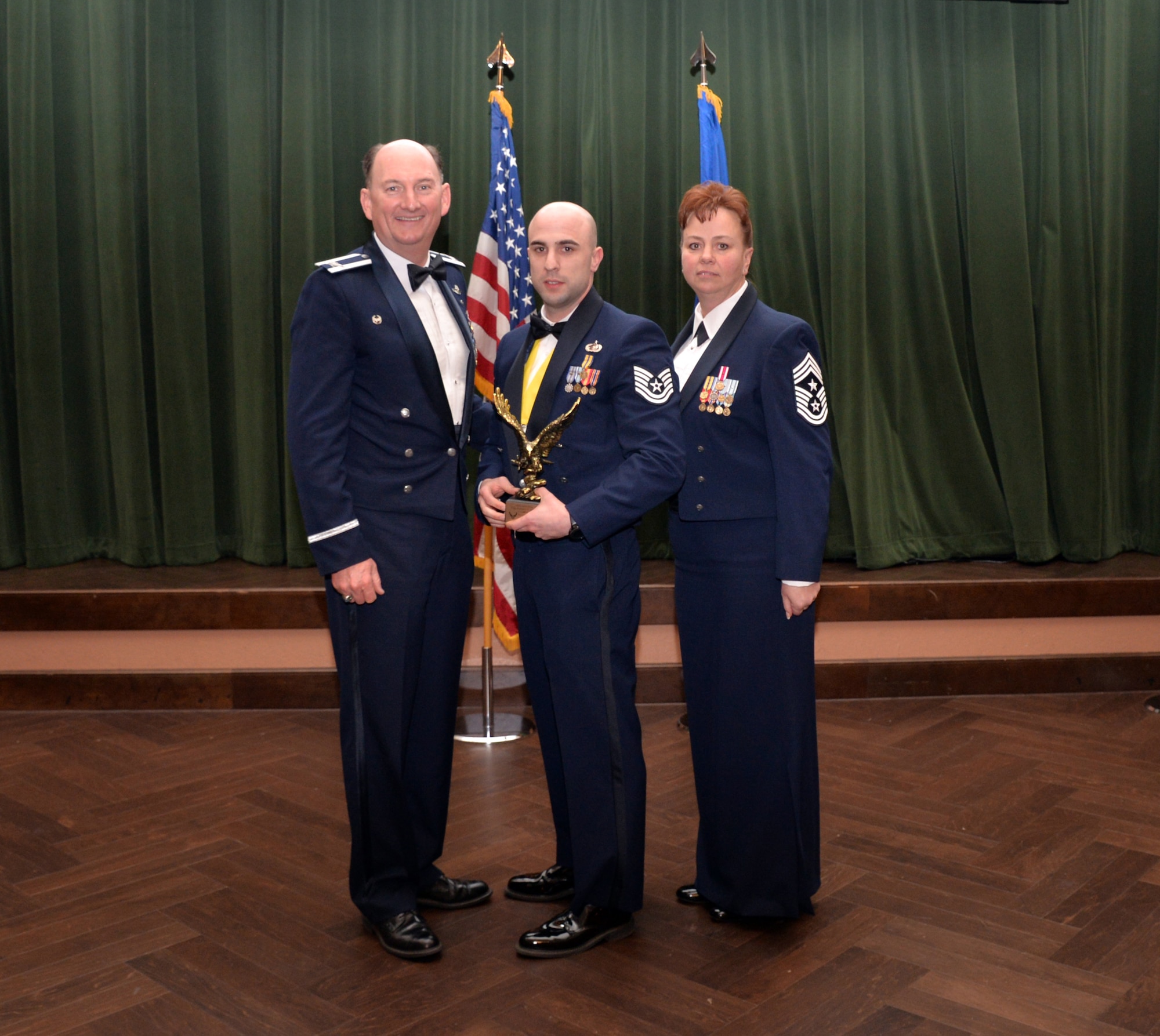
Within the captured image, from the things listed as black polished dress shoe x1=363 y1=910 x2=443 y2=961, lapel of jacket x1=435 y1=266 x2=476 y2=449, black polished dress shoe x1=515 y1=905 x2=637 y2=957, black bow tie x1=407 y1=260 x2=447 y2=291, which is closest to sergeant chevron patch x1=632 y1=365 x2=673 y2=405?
lapel of jacket x1=435 y1=266 x2=476 y2=449

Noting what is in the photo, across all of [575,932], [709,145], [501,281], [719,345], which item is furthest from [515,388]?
[709,145]

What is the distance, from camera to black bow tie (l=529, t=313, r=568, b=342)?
242cm

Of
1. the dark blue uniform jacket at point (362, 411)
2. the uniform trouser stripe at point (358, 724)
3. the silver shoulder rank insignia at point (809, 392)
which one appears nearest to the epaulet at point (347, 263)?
the dark blue uniform jacket at point (362, 411)

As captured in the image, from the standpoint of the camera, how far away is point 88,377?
527 centimetres

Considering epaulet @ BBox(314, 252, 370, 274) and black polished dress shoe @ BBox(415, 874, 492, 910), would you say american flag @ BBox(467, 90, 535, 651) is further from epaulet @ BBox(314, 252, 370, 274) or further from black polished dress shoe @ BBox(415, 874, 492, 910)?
epaulet @ BBox(314, 252, 370, 274)

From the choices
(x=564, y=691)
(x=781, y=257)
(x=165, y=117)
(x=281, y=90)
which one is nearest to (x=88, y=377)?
(x=165, y=117)

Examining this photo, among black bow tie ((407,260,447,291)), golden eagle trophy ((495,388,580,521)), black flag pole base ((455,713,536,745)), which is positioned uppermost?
black bow tie ((407,260,447,291))

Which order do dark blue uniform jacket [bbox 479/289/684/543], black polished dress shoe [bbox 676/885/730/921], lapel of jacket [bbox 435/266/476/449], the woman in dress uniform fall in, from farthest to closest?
1. black polished dress shoe [bbox 676/885/730/921]
2. lapel of jacket [bbox 435/266/476/449]
3. the woman in dress uniform
4. dark blue uniform jacket [bbox 479/289/684/543]

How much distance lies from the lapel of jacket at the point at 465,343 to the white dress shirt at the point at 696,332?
47cm

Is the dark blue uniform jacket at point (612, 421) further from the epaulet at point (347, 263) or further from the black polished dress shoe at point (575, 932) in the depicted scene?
the black polished dress shoe at point (575, 932)

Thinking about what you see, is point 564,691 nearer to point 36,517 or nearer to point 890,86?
point 36,517

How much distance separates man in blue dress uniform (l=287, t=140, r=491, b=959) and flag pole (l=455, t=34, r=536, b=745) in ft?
4.95

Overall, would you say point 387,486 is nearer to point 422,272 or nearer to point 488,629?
point 422,272

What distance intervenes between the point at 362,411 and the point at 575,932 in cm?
122
